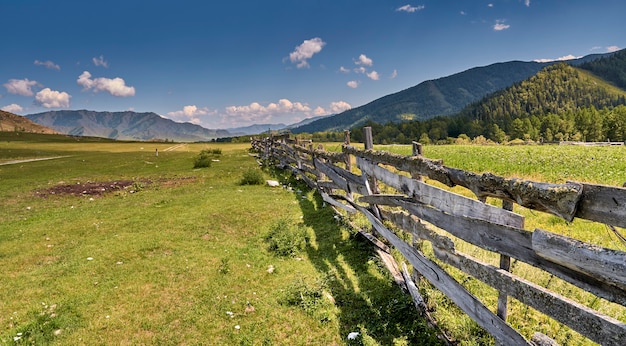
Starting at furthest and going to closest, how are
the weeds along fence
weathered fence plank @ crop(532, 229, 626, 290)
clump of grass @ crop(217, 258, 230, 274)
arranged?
clump of grass @ crop(217, 258, 230, 274) < the weeds along fence < weathered fence plank @ crop(532, 229, 626, 290)

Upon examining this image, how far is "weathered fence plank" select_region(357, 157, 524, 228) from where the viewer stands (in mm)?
3366

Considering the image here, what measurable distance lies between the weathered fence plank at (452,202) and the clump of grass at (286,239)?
10.5 feet

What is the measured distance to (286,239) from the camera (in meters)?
8.45

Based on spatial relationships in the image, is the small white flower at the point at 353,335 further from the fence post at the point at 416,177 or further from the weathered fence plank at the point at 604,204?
the weathered fence plank at the point at 604,204

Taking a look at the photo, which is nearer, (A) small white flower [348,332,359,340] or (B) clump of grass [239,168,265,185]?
(A) small white flower [348,332,359,340]

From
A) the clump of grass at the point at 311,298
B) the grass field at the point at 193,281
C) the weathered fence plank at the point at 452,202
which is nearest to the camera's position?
the weathered fence plank at the point at 452,202

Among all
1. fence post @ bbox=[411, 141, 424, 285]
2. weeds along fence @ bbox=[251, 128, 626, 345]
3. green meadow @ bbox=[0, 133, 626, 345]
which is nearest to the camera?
weeds along fence @ bbox=[251, 128, 626, 345]

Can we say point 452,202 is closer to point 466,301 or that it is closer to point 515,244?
point 515,244

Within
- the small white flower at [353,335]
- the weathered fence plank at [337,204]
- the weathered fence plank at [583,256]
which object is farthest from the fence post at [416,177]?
the weathered fence plank at [337,204]

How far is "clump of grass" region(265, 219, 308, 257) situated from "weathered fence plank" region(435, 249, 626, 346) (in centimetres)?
498

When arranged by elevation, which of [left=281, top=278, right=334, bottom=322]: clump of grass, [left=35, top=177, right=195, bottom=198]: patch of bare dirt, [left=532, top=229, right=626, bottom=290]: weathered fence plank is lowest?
[left=281, top=278, right=334, bottom=322]: clump of grass

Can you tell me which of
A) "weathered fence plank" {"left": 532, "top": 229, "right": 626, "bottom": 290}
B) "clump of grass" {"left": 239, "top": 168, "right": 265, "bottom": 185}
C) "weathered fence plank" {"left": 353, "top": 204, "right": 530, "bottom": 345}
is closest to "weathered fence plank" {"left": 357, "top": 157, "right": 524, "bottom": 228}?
"weathered fence plank" {"left": 532, "top": 229, "right": 626, "bottom": 290}

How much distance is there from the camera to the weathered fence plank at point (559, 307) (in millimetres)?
2414

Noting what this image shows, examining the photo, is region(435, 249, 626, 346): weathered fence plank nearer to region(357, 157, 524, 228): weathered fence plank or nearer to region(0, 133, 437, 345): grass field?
region(357, 157, 524, 228): weathered fence plank
